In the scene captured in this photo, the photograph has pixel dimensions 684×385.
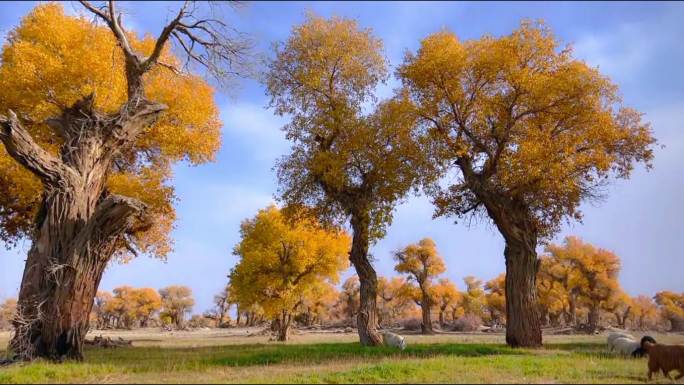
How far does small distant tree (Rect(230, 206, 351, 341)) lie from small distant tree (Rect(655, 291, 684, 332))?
172 ft

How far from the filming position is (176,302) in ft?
324

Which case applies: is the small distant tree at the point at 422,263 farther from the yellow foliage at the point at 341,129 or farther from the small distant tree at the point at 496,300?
the yellow foliage at the point at 341,129

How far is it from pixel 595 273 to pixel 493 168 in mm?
41944

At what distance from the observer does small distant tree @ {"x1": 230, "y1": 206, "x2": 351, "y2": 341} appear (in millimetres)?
35906

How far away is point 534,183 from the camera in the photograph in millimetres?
19500

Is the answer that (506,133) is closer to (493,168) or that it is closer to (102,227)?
(493,168)

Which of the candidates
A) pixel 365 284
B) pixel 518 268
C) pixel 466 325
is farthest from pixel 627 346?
pixel 466 325

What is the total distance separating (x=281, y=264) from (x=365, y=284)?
17518 millimetres

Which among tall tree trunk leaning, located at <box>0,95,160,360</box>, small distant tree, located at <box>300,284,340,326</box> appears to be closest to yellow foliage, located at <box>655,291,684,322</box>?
small distant tree, located at <box>300,284,340,326</box>

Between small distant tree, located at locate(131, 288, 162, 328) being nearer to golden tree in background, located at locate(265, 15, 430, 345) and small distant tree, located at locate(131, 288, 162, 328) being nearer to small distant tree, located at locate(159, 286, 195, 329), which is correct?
small distant tree, located at locate(159, 286, 195, 329)

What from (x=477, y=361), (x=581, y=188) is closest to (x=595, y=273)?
(x=581, y=188)

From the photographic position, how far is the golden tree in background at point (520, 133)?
1923 cm

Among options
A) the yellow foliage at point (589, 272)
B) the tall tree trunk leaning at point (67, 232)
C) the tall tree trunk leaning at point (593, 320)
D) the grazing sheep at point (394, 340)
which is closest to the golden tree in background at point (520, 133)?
the grazing sheep at point (394, 340)

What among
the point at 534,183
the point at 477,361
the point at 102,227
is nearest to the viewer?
Answer: the point at 477,361
